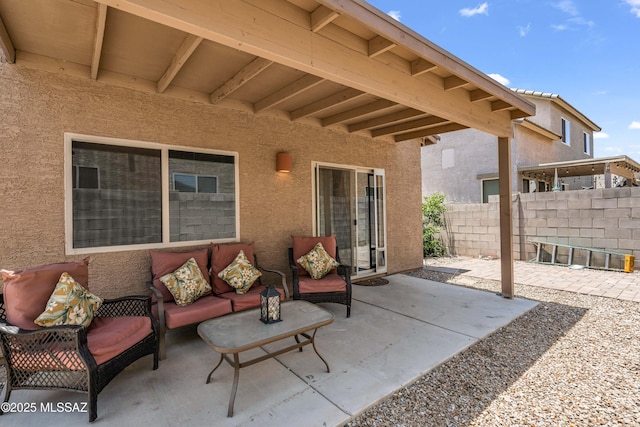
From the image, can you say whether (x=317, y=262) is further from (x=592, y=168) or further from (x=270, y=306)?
(x=592, y=168)

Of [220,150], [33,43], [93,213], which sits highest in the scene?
[33,43]

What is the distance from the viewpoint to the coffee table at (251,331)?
7.55ft

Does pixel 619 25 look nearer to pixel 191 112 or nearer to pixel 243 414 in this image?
pixel 191 112

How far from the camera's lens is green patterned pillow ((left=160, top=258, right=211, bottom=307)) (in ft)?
11.2

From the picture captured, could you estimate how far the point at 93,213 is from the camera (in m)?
3.64

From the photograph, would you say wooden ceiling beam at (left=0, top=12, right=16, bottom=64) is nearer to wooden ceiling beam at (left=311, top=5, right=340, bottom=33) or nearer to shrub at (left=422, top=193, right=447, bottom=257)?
wooden ceiling beam at (left=311, top=5, right=340, bottom=33)

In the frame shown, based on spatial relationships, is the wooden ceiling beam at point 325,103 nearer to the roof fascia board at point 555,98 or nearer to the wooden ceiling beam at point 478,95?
the wooden ceiling beam at point 478,95

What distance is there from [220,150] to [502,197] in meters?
4.55

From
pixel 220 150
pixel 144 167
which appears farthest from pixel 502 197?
pixel 144 167

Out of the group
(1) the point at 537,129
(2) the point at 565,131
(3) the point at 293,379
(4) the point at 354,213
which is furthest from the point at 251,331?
(2) the point at 565,131

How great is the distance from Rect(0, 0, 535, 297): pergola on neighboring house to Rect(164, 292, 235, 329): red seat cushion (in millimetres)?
1109

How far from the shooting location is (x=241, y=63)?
11.5ft

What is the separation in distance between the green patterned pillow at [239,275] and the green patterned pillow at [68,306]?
143 centimetres

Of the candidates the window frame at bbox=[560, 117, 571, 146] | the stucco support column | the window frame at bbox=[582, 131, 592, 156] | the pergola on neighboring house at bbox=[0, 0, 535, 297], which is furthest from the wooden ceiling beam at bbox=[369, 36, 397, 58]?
the window frame at bbox=[582, 131, 592, 156]
